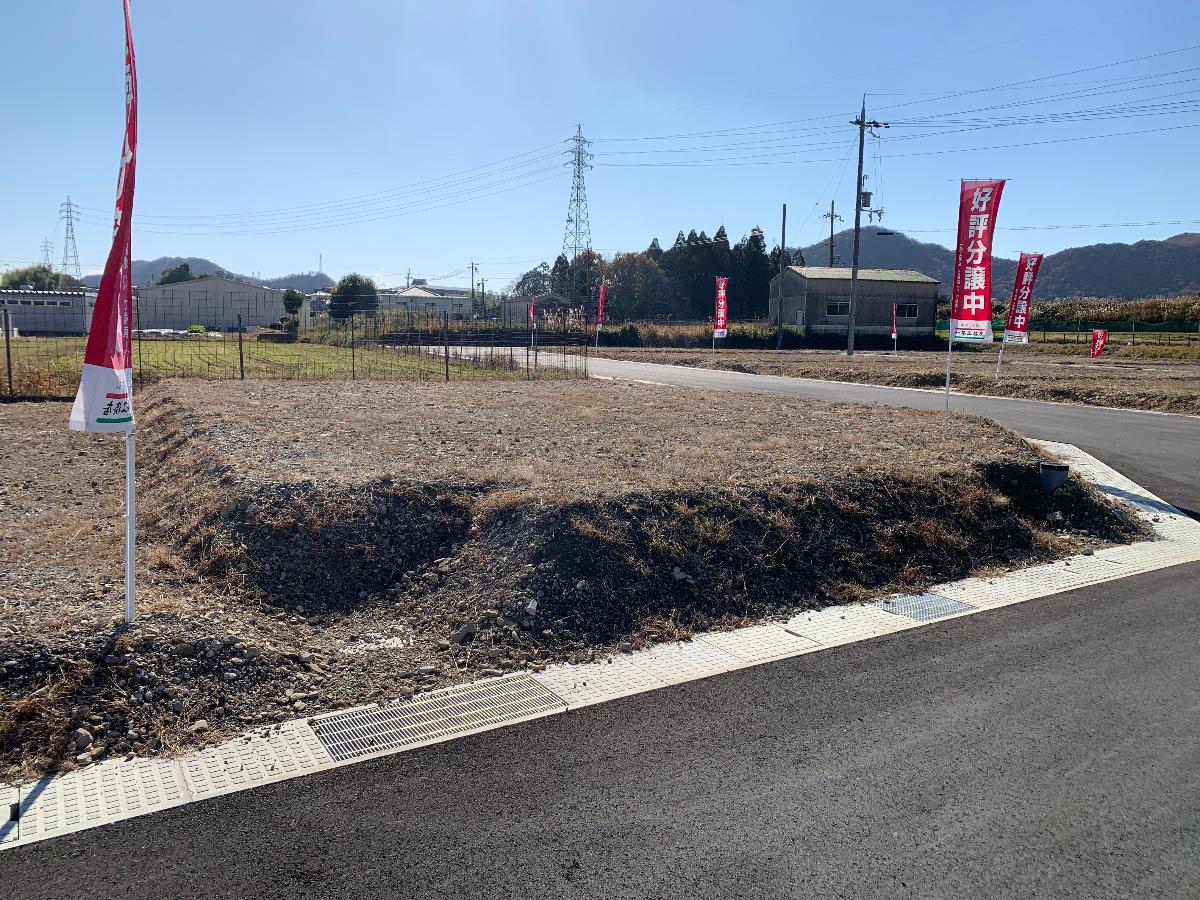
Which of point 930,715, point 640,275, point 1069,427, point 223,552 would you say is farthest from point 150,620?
point 640,275

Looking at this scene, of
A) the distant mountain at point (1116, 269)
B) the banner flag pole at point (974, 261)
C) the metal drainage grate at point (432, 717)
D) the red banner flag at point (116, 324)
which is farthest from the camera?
the distant mountain at point (1116, 269)

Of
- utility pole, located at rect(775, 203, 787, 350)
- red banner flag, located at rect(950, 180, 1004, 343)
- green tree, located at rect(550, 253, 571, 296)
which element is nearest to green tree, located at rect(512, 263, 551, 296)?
green tree, located at rect(550, 253, 571, 296)

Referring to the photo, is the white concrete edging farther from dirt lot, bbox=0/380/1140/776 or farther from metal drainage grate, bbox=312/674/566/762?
dirt lot, bbox=0/380/1140/776

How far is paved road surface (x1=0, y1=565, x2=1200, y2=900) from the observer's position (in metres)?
3.04

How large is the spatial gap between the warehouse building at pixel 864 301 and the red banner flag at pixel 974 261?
42257 millimetres

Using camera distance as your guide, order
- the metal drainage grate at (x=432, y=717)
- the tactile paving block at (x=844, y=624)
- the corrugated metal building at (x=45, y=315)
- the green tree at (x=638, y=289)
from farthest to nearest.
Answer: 1. the green tree at (x=638, y=289)
2. the corrugated metal building at (x=45, y=315)
3. the tactile paving block at (x=844, y=624)
4. the metal drainage grate at (x=432, y=717)

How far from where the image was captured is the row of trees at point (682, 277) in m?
80.4

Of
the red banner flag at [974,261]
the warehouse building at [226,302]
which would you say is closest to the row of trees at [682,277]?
the warehouse building at [226,302]

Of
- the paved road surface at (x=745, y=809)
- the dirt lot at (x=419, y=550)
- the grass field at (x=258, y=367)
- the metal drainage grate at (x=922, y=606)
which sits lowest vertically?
the metal drainage grate at (x=922, y=606)

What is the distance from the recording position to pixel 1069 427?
1598cm

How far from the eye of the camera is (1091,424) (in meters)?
16.5

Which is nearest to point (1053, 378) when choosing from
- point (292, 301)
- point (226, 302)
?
point (292, 301)

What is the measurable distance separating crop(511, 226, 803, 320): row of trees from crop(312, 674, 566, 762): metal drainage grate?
70011mm

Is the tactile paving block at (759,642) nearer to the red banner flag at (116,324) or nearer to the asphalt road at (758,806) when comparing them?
the asphalt road at (758,806)
